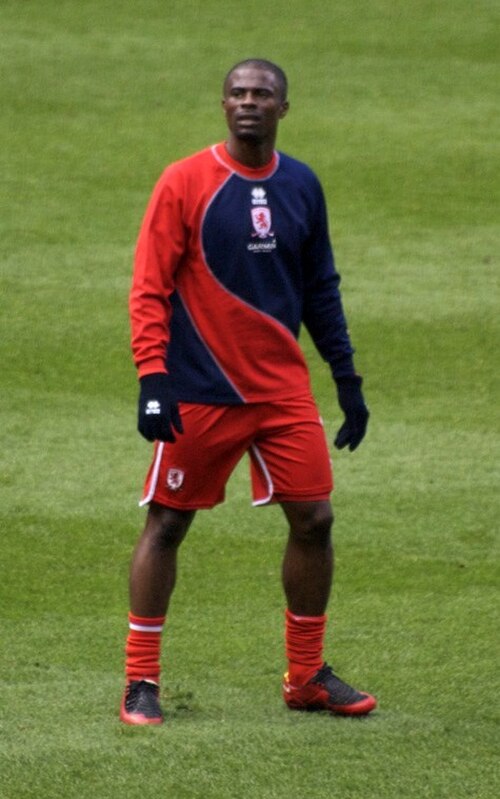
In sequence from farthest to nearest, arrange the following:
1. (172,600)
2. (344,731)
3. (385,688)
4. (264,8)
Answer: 1. (264,8)
2. (172,600)
3. (385,688)
4. (344,731)

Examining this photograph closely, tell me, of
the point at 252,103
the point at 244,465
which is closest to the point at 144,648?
the point at 252,103

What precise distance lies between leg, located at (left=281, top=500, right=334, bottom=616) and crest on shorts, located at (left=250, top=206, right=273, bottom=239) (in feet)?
2.78

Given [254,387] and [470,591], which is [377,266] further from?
[254,387]

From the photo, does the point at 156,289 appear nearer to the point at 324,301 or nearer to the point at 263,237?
the point at 263,237

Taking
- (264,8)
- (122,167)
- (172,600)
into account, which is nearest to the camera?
(172,600)

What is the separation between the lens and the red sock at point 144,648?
18.6 feet

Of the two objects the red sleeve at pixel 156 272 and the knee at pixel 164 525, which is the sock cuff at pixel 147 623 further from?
the red sleeve at pixel 156 272

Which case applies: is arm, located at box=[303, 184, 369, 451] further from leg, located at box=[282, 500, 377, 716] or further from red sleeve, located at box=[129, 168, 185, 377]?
red sleeve, located at box=[129, 168, 185, 377]

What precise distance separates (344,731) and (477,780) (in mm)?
591

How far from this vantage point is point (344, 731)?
543 cm

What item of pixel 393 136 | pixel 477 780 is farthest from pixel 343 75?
pixel 477 780

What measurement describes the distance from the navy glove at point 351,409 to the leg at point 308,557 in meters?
0.31

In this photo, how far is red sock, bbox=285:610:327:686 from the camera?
5.80 metres

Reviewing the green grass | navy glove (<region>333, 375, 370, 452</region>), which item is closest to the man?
navy glove (<region>333, 375, 370, 452</region>)
